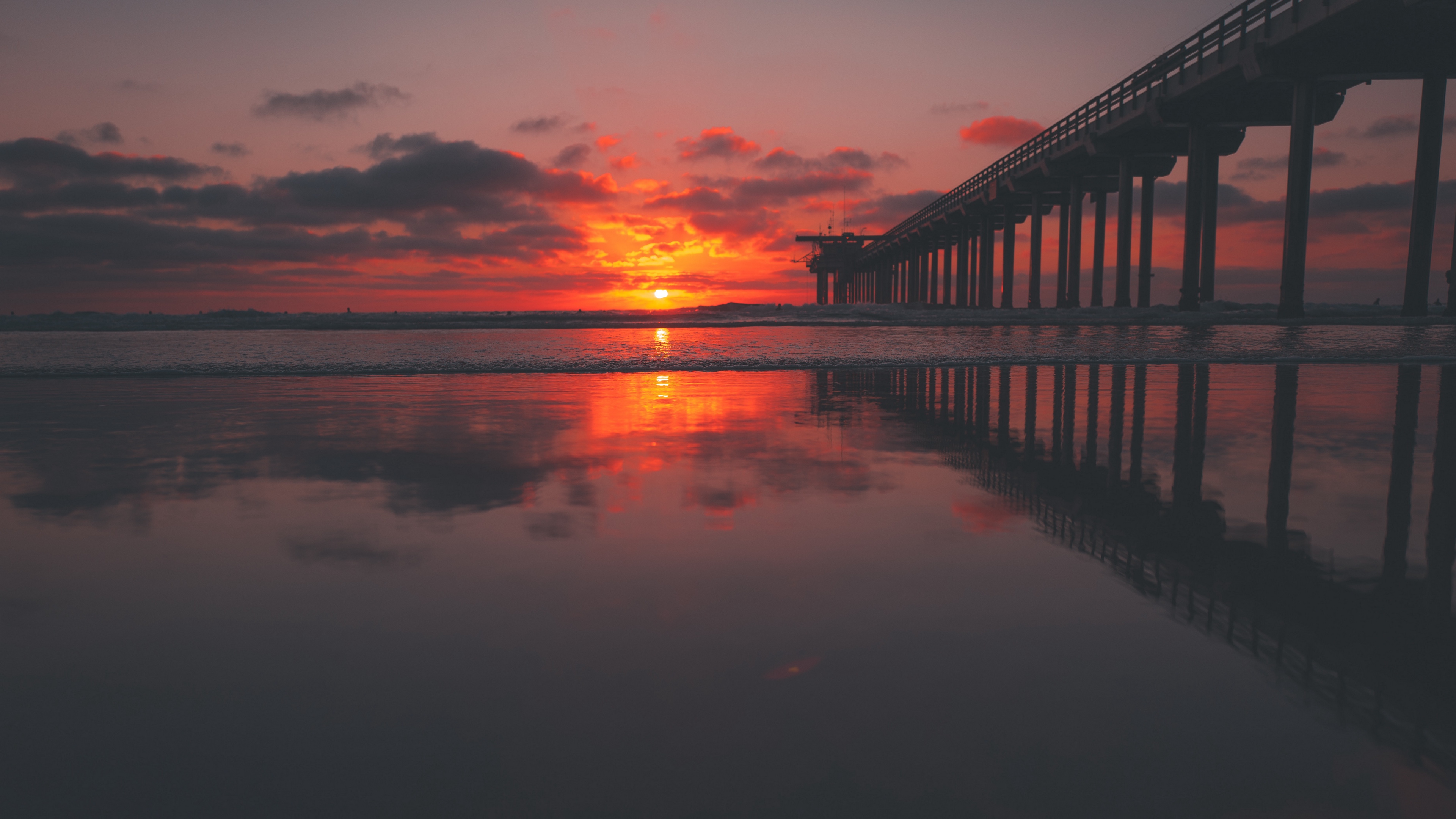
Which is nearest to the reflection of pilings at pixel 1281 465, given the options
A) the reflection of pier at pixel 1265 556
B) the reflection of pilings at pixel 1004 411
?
the reflection of pier at pixel 1265 556

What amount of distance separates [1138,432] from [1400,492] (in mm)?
2239

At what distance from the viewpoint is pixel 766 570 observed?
3.21m

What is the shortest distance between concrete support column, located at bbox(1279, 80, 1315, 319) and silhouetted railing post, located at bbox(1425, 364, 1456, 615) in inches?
853

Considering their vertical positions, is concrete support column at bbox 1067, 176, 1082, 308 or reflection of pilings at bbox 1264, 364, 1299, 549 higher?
concrete support column at bbox 1067, 176, 1082, 308

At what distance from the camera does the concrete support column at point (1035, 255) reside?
4700 centimetres

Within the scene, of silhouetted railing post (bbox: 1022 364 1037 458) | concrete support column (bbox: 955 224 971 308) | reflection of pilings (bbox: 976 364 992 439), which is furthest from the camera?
concrete support column (bbox: 955 224 971 308)

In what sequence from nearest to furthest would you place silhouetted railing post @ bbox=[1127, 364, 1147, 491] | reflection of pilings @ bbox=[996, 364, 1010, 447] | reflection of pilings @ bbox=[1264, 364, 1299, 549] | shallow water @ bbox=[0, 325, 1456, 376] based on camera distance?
reflection of pilings @ bbox=[1264, 364, 1299, 549] < silhouetted railing post @ bbox=[1127, 364, 1147, 491] < reflection of pilings @ bbox=[996, 364, 1010, 447] < shallow water @ bbox=[0, 325, 1456, 376]

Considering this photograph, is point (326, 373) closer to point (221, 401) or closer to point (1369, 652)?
point (221, 401)

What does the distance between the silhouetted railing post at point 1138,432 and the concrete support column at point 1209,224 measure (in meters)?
26.1

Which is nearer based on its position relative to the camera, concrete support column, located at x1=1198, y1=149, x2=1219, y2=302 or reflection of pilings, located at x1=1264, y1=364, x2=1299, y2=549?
reflection of pilings, located at x1=1264, y1=364, x2=1299, y2=549

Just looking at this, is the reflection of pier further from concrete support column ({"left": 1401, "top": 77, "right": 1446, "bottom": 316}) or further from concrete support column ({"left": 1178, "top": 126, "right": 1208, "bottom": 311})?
concrete support column ({"left": 1178, "top": 126, "right": 1208, "bottom": 311})

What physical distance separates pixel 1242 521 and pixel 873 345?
46.6 feet

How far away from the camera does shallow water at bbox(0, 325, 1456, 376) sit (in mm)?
13859

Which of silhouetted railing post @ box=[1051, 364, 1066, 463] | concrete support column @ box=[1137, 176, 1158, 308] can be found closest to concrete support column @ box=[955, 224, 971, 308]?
concrete support column @ box=[1137, 176, 1158, 308]
